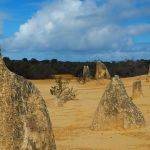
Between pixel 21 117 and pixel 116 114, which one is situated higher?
pixel 21 117

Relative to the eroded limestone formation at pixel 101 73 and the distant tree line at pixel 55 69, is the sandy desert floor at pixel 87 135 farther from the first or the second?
the distant tree line at pixel 55 69

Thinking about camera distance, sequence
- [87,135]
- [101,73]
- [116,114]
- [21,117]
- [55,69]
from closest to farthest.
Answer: [21,117], [87,135], [116,114], [101,73], [55,69]

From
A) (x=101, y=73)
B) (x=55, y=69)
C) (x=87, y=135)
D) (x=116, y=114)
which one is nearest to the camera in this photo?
(x=87, y=135)

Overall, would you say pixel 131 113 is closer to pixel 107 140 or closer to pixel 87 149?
pixel 107 140

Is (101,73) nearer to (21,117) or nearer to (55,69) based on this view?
(55,69)

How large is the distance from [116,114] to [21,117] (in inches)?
241

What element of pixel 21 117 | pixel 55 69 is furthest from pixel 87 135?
pixel 55 69

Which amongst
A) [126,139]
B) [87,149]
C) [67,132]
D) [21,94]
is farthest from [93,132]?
[21,94]

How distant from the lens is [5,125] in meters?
7.20

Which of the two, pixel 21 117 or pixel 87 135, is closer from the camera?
pixel 21 117

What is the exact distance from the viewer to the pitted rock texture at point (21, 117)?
7164 mm

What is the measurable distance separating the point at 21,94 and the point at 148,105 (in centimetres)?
1216

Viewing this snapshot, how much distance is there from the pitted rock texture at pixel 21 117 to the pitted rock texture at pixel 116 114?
5.53m

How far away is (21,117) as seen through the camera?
7277 mm
